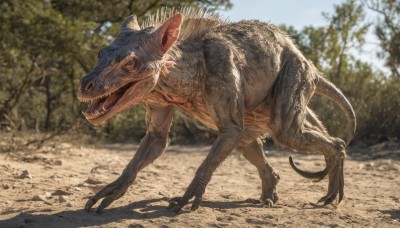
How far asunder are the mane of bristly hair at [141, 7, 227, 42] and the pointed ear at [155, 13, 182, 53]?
423 millimetres

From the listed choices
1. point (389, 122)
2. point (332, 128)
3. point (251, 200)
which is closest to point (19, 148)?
point (251, 200)

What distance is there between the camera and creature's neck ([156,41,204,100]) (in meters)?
5.09

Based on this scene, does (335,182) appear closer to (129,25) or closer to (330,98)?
(330,98)

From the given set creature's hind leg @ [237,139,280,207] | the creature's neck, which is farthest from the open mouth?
creature's hind leg @ [237,139,280,207]

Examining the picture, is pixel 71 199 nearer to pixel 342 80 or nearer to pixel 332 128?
pixel 332 128

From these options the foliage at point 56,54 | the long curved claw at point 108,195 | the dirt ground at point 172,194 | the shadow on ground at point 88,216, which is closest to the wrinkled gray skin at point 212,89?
the long curved claw at point 108,195

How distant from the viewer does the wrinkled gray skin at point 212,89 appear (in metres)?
4.72

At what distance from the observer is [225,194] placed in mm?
6656

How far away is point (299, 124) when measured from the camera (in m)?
5.73

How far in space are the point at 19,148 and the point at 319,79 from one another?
4.73 m

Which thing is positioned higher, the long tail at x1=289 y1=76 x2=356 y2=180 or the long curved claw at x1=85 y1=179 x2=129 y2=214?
the long tail at x1=289 y1=76 x2=356 y2=180

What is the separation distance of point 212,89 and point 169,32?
630mm

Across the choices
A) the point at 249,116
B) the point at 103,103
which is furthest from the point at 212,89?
the point at 103,103

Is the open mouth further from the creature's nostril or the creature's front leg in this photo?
the creature's front leg
